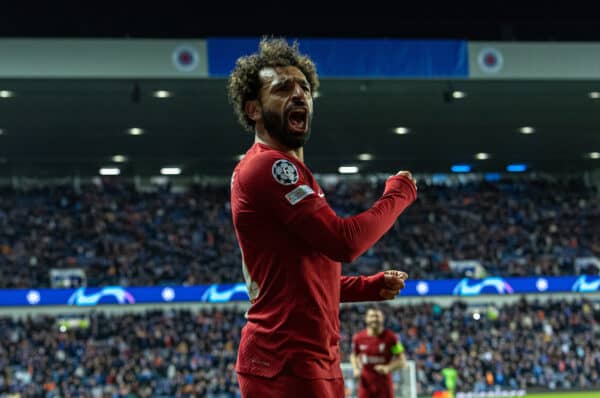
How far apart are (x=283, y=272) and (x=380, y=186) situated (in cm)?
A: 3587

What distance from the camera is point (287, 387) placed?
10.8ft

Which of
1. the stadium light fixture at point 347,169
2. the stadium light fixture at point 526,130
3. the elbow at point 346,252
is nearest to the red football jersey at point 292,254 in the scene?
the elbow at point 346,252

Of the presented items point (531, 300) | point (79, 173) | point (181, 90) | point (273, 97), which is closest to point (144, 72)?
point (181, 90)

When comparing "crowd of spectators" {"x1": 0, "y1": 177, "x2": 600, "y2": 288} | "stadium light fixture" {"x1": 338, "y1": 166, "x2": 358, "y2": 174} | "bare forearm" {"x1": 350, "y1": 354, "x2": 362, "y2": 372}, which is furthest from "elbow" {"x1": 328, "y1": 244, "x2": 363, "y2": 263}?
"stadium light fixture" {"x1": 338, "y1": 166, "x2": 358, "y2": 174}

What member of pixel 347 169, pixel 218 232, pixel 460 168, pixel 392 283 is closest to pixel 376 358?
pixel 392 283

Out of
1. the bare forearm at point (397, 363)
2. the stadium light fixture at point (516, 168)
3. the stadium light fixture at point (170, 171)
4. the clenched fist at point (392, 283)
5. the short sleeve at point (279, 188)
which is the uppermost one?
the stadium light fixture at point (170, 171)

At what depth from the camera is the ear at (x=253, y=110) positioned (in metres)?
3.60

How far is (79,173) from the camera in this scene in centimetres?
3788

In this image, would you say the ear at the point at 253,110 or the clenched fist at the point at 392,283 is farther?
the clenched fist at the point at 392,283

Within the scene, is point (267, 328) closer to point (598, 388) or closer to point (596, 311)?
point (598, 388)

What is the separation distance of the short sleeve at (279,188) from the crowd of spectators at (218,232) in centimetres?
3020

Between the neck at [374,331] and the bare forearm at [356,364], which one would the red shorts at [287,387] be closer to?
the neck at [374,331]

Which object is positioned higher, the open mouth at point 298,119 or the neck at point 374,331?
the open mouth at point 298,119

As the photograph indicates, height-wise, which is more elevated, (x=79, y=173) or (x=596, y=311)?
(x=79, y=173)
